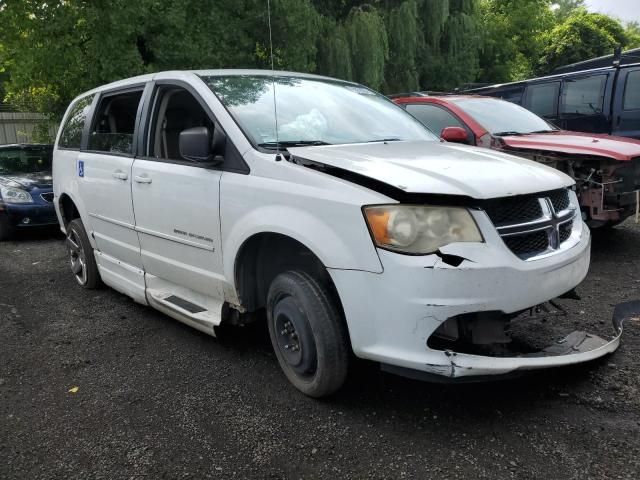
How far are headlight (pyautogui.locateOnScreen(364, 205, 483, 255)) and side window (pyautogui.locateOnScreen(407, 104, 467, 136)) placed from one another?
4167 millimetres

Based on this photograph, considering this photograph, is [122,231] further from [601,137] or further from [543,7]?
[543,7]

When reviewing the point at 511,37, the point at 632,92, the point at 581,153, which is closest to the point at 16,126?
the point at 632,92

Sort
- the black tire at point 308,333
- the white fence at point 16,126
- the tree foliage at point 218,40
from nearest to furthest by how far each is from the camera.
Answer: the black tire at point 308,333 → the tree foliage at point 218,40 → the white fence at point 16,126

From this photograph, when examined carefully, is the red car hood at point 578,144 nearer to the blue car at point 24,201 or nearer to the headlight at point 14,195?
the blue car at point 24,201

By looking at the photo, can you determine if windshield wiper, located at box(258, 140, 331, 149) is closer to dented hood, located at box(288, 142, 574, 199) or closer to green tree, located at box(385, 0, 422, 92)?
dented hood, located at box(288, 142, 574, 199)

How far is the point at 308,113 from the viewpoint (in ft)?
12.2

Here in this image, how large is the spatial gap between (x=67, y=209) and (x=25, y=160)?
15.1 feet

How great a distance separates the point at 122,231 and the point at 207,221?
4.40 ft

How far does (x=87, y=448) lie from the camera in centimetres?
279

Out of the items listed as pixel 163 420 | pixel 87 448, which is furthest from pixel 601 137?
pixel 87 448

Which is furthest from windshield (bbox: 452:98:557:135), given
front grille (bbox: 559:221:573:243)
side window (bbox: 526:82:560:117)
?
front grille (bbox: 559:221:573:243)

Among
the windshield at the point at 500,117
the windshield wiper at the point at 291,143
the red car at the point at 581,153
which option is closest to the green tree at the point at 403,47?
the windshield at the point at 500,117

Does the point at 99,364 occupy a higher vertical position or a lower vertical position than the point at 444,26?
lower

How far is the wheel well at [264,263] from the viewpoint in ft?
10.5
